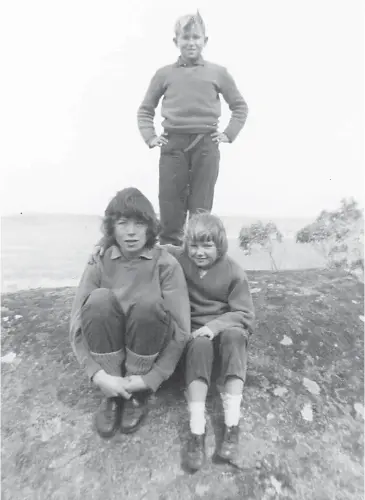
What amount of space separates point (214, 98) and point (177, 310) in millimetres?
1787

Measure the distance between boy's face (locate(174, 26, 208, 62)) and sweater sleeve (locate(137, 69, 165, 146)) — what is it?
26 centimetres

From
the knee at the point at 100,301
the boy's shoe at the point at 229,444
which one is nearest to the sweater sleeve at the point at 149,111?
the knee at the point at 100,301

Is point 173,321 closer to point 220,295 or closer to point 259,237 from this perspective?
point 220,295

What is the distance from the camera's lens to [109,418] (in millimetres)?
2244

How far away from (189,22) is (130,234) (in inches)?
66.7

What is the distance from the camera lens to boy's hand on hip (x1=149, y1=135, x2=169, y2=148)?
10.9 feet

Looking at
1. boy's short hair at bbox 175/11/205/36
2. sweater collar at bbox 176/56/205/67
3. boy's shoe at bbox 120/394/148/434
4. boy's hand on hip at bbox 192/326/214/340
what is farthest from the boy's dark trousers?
boy's shoe at bbox 120/394/148/434

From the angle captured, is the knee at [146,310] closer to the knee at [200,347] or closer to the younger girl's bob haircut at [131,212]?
the knee at [200,347]

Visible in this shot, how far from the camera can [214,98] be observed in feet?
10.8

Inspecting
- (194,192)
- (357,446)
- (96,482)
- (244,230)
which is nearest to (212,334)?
(96,482)

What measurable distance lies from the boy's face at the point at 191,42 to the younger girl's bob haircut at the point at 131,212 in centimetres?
137

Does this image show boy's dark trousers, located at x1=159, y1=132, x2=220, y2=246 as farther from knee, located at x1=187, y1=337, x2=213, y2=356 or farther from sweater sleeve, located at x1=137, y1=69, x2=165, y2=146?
knee, located at x1=187, y1=337, x2=213, y2=356

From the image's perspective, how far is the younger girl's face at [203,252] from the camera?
2422 millimetres

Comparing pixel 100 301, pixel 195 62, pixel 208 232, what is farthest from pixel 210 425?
pixel 195 62
